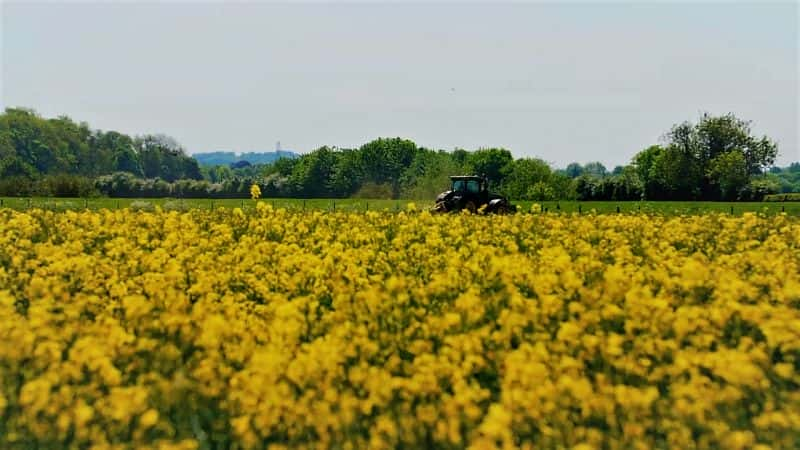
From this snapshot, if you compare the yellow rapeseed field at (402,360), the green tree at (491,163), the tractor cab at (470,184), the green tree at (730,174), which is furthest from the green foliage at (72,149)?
the yellow rapeseed field at (402,360)

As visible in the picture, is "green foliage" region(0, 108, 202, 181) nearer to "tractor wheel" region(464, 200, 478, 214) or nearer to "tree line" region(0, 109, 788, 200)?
"tree line" region(0, 109, 788, 200)

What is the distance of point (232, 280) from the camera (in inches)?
381

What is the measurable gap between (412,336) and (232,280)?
11.8 ft

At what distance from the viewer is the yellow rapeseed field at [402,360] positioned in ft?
17.7

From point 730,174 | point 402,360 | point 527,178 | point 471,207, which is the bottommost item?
point 402,360

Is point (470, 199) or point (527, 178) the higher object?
point (527, 178)

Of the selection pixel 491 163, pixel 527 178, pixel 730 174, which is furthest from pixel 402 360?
pixel 491 163

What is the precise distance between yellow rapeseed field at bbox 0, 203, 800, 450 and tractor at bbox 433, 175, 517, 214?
1877 centimetres

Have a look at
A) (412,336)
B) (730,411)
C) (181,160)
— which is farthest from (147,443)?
(181,160)

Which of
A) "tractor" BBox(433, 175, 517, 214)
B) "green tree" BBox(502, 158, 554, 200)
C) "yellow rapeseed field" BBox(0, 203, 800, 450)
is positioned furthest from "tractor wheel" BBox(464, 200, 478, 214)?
"green tree" BBox(502, 158, 554, 200)

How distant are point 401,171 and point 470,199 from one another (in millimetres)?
86459

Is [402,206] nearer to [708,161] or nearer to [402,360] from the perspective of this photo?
[402,360]

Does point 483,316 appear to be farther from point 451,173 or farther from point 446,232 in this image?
point 451,173

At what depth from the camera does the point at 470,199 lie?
97.2 feet
